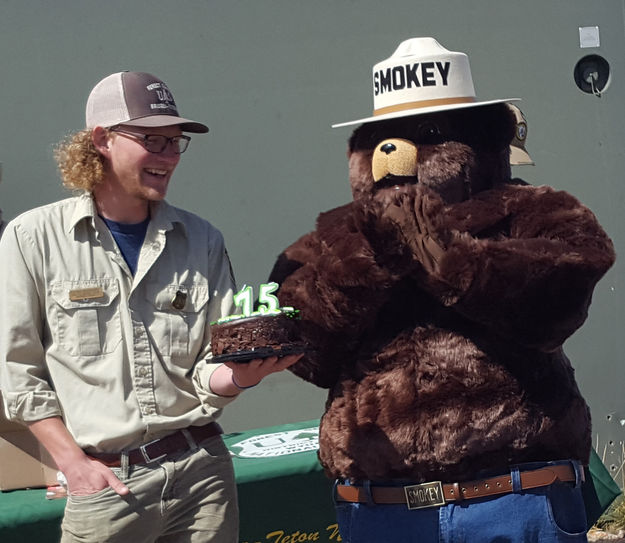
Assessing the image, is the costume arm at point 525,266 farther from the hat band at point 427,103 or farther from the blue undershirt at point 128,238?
the blue undershirt at point 128,238

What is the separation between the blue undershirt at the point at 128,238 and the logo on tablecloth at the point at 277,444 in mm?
1620

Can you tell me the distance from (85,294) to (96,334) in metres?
0.11

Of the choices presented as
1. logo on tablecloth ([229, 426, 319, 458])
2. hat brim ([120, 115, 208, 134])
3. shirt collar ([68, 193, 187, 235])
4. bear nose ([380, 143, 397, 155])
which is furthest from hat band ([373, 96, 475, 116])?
logo on tablecloth ([229, 426, 319, 458])


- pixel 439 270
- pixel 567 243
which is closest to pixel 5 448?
pixel 439 270

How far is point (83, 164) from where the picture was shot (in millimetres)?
2566

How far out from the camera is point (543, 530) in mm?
2303

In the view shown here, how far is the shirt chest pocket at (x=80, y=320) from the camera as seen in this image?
2.47m

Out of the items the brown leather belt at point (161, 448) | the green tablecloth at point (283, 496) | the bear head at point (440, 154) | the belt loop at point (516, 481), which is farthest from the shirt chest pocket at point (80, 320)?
the green tablecloth at point (283, 496)

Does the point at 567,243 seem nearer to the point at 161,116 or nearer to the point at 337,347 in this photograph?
the point at 337,347

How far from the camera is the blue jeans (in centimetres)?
230

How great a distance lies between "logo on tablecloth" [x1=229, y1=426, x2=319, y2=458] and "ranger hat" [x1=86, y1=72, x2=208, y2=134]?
183cm

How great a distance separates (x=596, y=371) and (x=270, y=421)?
5.82 feet

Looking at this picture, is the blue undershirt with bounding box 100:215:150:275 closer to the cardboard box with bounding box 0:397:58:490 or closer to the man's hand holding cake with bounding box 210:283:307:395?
the man's hand holding cake with bounding box 210:283:307:395

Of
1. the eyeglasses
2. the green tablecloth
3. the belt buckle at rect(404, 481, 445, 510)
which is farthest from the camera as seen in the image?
the green tablecloth
